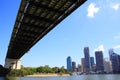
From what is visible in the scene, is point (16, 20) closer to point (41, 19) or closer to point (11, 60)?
point (41, 19)

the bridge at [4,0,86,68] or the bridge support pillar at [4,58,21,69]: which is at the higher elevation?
the bridge at [4,0,86,68]

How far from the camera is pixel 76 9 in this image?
2300 centimetres

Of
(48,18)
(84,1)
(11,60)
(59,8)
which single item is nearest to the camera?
(84,1)

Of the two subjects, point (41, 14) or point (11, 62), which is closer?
point (41, 14)

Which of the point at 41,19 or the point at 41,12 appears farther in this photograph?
the point at 41,19

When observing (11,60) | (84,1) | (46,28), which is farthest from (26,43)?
(11,60)

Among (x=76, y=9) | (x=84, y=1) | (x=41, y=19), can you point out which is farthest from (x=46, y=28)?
(x=84, y=1)

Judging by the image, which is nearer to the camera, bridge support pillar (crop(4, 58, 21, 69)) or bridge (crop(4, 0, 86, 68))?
bridge (crop(4, 0, 86, 68))

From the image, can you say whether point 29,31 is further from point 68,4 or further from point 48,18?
point 68,4

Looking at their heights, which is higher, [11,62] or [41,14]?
[41,14]

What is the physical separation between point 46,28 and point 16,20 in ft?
18.5

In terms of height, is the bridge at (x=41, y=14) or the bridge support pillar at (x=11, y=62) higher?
the bridge at (x=41, y=14)

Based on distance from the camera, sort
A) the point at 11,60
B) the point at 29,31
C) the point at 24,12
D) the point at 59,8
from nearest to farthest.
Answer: the point at 59,8 → the point at 24,12 → the point at 29,31 → the point at 11,60

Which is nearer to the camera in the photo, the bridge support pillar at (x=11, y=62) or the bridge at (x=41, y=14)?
the bridge at (x=41, y=14)
